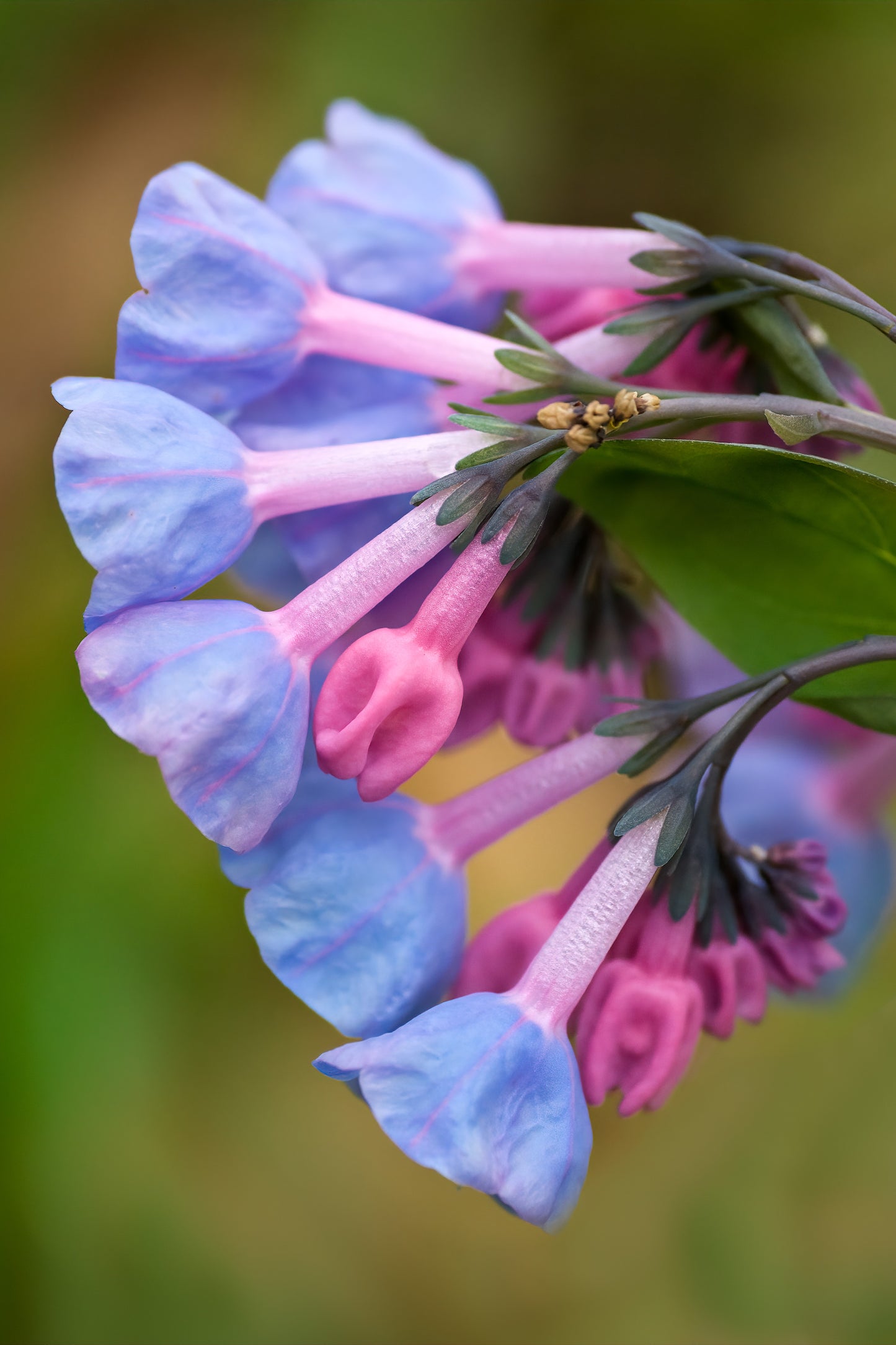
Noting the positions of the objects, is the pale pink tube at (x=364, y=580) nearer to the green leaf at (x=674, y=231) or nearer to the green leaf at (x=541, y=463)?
the green leaf at (x=541, y=463)

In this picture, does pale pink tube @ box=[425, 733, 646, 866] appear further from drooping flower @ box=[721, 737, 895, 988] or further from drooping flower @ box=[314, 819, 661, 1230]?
drooping flower @ box=[721, 737, 895, 988]

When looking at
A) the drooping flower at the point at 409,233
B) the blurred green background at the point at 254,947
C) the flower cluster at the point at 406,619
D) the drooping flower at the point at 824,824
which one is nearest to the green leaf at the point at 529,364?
the flower cluster at the point at 406,619

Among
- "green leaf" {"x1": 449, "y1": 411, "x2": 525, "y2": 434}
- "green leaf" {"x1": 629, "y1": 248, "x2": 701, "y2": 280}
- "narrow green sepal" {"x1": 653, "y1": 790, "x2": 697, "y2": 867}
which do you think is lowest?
"narrow green sepal" {"x1": 653, "y1": 790, "x2": 697, "y2": 867}

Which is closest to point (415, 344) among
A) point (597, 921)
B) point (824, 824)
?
point (597, 921)

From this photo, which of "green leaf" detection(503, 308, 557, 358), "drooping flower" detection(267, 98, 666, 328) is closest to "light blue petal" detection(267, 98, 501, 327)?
"drooping flower" detection(267, 98, 666, 328)

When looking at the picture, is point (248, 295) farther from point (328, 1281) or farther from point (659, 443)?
point (328, 1281)

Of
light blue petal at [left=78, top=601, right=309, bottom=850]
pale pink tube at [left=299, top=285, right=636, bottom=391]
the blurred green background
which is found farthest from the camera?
the blurred green background

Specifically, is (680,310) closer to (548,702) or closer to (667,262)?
(667,262)

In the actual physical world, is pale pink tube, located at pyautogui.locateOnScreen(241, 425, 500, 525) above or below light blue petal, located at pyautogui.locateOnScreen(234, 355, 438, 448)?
below
